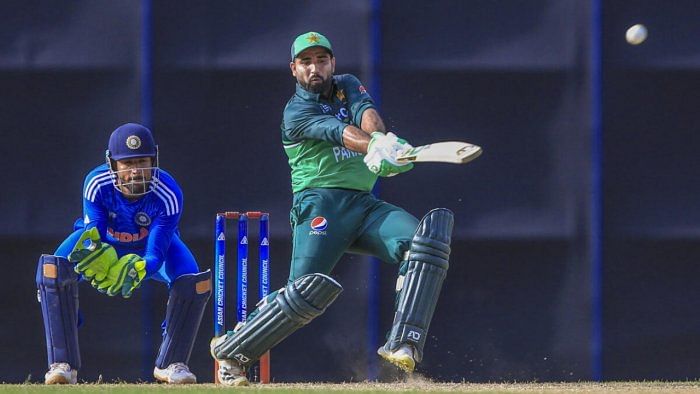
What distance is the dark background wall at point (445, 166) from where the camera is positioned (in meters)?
7.80

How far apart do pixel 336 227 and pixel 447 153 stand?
3.26 feet

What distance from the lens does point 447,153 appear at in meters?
5.63

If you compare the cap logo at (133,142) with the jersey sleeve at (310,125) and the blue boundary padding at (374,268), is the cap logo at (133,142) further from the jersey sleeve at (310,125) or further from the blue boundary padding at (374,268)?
the blue boundary padding at (374,268)

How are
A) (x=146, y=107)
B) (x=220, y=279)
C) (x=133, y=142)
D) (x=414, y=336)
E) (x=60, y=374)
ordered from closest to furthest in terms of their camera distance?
(x=414, y=336) → (x=60, y=374) → (x=133, y=142) → (x=220, y=279) → (x=146, y=107)

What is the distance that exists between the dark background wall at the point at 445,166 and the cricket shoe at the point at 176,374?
847 mm

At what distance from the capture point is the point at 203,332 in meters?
7.86

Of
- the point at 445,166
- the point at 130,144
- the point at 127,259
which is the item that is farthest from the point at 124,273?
the point at 445,166

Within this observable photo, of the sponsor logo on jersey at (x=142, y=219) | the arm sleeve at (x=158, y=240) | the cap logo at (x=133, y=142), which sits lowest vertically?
the arm sleeve at (x=158, y=240)

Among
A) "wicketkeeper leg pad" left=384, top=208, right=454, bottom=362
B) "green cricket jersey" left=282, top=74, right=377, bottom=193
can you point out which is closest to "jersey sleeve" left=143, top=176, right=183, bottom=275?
"green cricket jersey" left=282, top=74, right=377, bottom=193

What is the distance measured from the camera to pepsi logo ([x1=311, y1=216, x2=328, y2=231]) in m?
6.46

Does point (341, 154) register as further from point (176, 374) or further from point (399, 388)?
point (176, 374)

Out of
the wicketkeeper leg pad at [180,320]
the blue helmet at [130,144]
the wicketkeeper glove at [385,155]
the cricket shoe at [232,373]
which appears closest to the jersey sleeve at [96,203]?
the blue helmet at [130,144]

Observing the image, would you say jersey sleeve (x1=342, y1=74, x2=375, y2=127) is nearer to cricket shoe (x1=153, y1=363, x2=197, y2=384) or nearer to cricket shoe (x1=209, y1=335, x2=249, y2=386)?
cricket shoe (x1=209, y1=335, x2=249, y2=386)

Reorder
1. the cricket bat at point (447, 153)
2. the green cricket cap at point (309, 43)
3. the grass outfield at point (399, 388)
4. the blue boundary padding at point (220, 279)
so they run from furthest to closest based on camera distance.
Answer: the blue boundary padding at point (220, 279) → the green cricket cap at point (309, 43) → the grass outfield at point (399, 388) → the cricket bat at point (447, 153)
